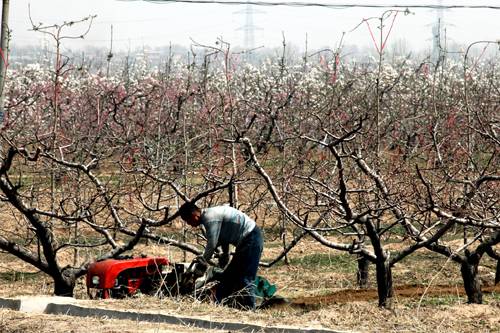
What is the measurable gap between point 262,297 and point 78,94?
31.4 metres

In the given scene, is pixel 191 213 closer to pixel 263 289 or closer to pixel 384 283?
pixel 263 289

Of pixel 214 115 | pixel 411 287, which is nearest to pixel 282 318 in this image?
pixel 411 287

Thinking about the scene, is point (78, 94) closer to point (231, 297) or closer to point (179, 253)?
point (179, 253)

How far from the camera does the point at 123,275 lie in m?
11.3

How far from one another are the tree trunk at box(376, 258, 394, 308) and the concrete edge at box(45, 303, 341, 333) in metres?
2.75

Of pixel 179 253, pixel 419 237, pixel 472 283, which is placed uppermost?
pixel 419 237

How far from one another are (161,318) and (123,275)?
2.17 metres

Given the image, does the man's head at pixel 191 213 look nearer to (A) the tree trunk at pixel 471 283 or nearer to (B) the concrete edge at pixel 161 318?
(B) the concrete edge at pixel 161 318

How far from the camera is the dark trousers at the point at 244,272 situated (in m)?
10.8

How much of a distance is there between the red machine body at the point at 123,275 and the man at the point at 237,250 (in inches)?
31.8

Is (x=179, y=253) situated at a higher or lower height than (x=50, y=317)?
lower

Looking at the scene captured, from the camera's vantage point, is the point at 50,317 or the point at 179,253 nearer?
the point at 50,317

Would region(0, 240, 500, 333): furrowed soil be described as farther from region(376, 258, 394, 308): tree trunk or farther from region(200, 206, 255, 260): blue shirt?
region(200, 206, 255, 260): blue shirt

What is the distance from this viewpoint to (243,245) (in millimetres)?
10820
